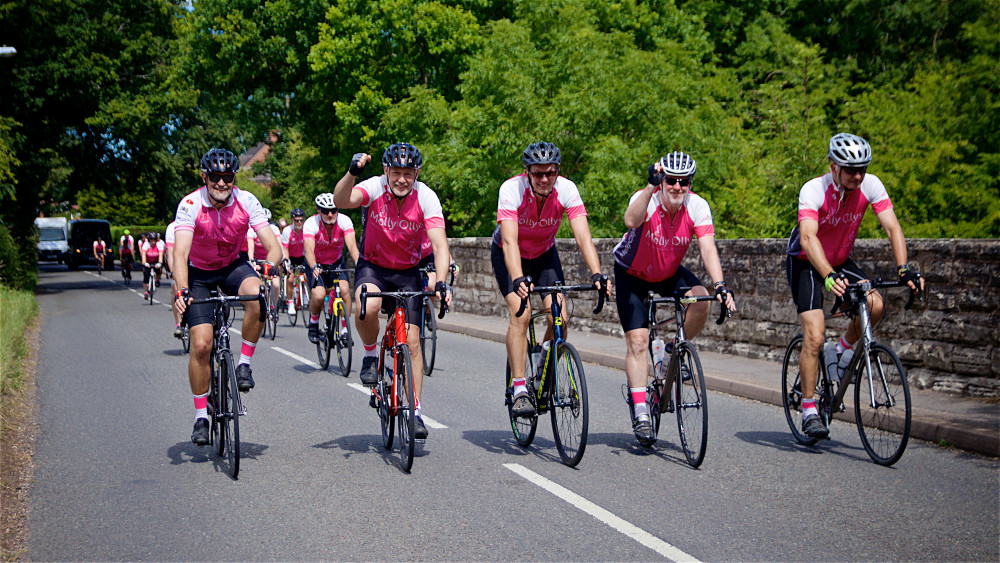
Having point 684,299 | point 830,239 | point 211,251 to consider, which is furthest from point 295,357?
point 830,239

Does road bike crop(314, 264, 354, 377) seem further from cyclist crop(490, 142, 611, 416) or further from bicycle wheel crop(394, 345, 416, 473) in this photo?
bicycle wheel crop(394, 345, 416, 473)

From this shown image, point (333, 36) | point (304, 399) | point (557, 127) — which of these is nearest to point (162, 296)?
point (333, 36)

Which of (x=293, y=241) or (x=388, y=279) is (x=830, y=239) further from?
(x=293, y=241)

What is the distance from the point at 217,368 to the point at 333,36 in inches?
1018

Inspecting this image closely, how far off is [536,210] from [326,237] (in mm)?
6221

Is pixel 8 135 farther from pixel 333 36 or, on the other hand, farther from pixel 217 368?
pixel 217 368

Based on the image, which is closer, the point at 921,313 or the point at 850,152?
the point at 850,152

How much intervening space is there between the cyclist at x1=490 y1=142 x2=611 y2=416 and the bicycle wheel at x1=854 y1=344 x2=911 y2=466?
1.85 m

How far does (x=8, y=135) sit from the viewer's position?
2725 cm

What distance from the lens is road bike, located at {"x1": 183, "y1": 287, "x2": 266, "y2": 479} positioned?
6.21 m

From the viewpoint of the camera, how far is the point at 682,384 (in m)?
6.49

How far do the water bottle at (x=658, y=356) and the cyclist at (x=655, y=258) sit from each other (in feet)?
0.61

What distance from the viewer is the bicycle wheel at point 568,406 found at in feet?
20.5

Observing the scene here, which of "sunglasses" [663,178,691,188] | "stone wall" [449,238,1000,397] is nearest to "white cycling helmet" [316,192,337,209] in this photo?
"stone wall" [449,238,1000,397]
